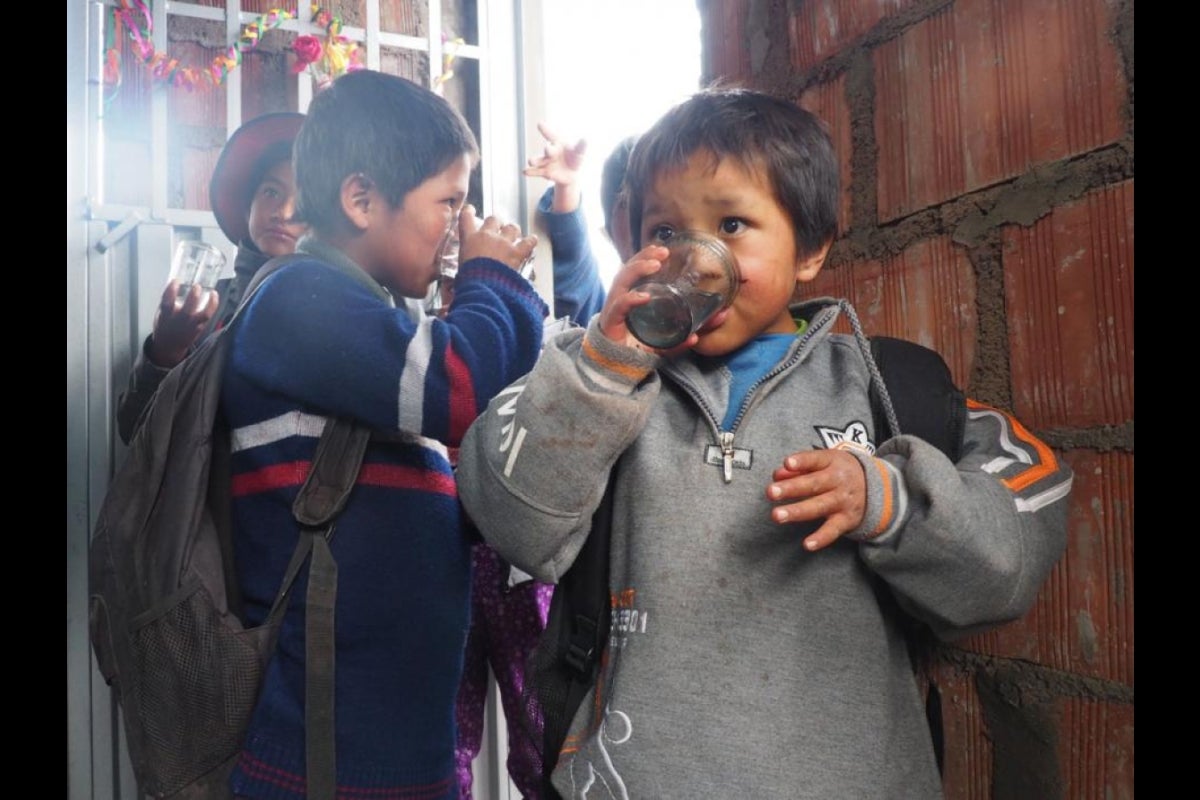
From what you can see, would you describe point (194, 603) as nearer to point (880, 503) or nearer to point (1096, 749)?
point (880, 503)

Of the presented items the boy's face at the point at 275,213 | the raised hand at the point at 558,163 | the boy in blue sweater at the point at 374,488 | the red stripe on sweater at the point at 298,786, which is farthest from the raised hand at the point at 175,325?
the red stripe on sweater at the point at 298,786

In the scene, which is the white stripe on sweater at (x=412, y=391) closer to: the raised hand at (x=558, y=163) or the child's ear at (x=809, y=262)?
the child's ear at (x=809, y=262)

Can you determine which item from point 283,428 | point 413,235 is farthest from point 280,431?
point 413,235

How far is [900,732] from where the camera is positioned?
0.64 m

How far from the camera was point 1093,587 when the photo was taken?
0.69 metres

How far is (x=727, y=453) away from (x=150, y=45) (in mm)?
1233

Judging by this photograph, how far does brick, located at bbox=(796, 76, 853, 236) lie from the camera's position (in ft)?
3.07

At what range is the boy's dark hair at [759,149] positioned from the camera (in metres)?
0.72

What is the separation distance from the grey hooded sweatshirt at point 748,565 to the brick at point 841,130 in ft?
1.04

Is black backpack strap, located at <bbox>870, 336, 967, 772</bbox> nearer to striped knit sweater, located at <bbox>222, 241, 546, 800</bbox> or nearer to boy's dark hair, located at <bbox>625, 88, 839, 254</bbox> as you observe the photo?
boy's dark hair, located at <bbox>625, 88, 839, 254</bbox>

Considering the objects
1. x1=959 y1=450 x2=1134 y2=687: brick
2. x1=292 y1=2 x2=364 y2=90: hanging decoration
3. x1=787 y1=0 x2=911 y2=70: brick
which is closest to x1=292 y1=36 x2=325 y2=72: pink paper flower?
x1=292 y1=2 x2=364 y2=90: hanging decoration

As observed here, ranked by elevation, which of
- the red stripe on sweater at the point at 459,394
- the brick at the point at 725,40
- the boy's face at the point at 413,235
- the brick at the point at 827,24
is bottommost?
the red stripe on sweater at the point at 459,394
